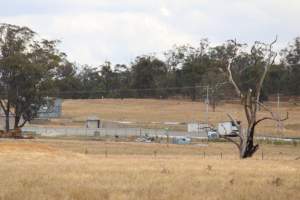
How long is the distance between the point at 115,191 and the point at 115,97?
161620mm

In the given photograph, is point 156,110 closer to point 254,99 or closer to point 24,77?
point 24,77

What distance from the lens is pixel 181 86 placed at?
165 m

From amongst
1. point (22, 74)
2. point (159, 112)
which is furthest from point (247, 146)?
point (159, 112)

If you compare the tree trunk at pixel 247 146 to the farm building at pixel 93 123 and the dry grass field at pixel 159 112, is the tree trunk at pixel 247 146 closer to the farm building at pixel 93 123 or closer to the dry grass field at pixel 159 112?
the dry grass field at pixel 159 112

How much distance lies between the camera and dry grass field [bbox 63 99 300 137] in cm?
11698

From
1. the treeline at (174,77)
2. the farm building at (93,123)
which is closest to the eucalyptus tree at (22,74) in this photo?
the farm building at (93,123)

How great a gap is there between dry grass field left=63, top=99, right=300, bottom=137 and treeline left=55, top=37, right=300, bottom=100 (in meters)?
4.48

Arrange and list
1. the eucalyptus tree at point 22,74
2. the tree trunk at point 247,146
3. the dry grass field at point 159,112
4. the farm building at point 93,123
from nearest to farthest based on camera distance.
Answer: the tree trunk at point 247,146 → the eucalyptus tree at point 22,74 → the farm building at point 93,123 → the dry grass field at point 159,112

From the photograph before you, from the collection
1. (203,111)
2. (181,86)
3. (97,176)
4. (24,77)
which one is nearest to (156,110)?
(203,111)

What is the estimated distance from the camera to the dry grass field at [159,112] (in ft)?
384

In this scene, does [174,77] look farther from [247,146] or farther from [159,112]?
[247,146]

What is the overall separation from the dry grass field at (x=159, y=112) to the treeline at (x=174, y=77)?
4476 millimetres

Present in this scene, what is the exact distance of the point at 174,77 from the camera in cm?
16350

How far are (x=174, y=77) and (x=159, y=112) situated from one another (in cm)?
2616
